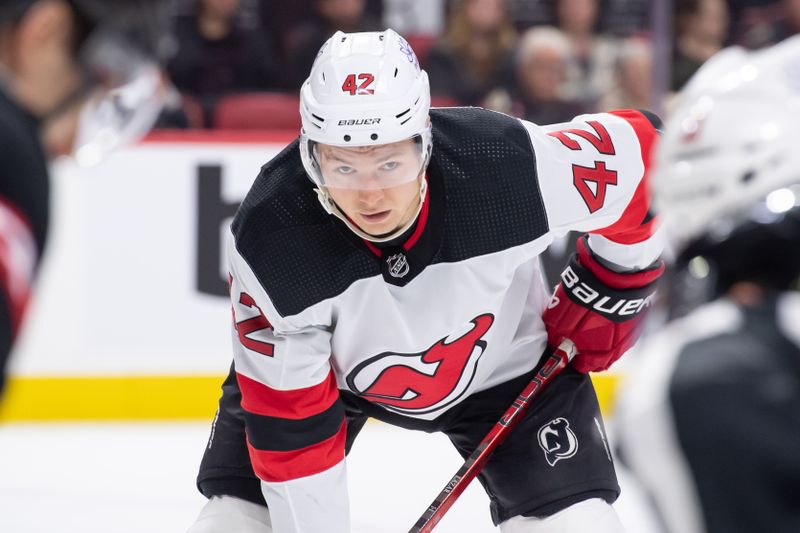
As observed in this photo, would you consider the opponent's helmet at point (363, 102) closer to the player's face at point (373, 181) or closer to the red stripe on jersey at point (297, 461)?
the player's face at point (373, 181)

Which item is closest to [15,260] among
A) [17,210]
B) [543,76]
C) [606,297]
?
[17,210]

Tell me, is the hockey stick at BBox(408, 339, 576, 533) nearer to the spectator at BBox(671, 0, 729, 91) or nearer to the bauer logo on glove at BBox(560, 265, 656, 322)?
the bauer logo on glove at BBox(560, 265, 656, 322)

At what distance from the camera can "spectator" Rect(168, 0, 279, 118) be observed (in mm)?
4137

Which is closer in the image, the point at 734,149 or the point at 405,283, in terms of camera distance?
the point at 734,149

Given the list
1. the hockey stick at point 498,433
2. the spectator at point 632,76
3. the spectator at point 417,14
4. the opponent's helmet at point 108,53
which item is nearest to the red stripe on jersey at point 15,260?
the opponent's helmet at point 108,53

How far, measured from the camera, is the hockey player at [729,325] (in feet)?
3.01

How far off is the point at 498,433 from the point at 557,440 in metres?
0.11

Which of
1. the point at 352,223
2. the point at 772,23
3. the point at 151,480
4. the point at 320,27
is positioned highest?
the point at 352,223

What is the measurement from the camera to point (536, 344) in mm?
2268

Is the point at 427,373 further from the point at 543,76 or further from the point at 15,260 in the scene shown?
the point at 543,76

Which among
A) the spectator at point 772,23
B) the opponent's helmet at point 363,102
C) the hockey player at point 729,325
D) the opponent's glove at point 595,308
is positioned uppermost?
the hockey player at point 729,325

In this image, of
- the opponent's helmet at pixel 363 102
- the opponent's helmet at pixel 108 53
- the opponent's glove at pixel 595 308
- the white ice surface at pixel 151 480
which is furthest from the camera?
the white ice surface at pixel 151 480

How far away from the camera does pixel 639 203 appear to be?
2152 millimetres

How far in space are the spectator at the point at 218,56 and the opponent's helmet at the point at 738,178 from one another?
10.5 feet
